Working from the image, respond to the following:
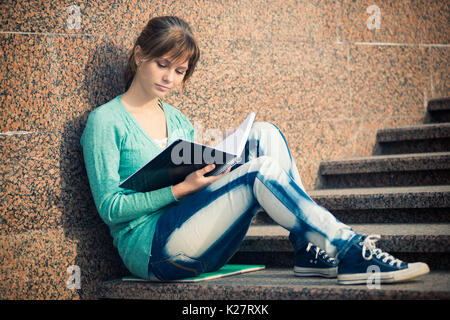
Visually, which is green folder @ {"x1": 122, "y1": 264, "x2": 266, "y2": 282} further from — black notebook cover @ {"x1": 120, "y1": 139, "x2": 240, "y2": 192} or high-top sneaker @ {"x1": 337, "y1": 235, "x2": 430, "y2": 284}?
high-top sneaker @ {"x1": 337, "y1": 235, "x2": 430, "y2": 284}

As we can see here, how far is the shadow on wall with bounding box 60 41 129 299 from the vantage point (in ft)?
10.4

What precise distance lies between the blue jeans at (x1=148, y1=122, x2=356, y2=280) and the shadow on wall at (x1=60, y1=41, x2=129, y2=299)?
0.43 meters

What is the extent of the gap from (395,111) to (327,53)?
38.2 inches

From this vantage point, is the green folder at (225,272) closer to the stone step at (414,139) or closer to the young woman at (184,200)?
the young woman at (184,200)

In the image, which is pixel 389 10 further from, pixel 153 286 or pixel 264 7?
pixel 153 286

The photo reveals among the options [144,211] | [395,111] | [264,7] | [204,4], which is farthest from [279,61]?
[144,211]

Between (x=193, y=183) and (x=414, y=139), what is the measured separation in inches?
106

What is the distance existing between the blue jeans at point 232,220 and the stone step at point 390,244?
39 cm

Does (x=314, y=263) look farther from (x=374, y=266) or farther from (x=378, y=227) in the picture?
(x=378, y=227)

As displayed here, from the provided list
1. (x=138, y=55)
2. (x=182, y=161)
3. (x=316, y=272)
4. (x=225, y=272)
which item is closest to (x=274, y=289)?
(x=316, y=272)

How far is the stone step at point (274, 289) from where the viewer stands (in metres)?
2.48

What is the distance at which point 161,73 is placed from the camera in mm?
3121

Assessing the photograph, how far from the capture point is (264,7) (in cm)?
452

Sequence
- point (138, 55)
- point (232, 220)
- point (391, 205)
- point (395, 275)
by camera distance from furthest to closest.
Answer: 1. point (391, 205)
2. point (138, 55)
3. point (232, 220)
4. point (395, 275)
